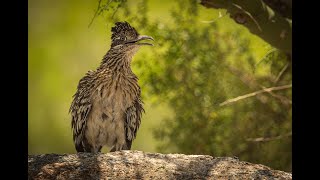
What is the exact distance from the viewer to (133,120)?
6117 millimetres

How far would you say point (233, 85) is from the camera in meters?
7.37

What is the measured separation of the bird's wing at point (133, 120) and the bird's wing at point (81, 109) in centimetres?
36

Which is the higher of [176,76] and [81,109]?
[176,76]

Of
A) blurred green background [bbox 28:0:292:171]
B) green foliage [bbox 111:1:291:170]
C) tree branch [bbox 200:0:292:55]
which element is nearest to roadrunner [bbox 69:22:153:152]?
blurred green background [bbox 28:0:292:171]

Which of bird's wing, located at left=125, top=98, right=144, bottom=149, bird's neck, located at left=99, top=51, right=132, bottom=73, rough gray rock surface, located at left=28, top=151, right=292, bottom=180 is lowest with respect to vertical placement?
rough gray rock surface, located at left=28, top=151, right=292, bottom=180

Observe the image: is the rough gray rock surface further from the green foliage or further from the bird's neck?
the green foliage

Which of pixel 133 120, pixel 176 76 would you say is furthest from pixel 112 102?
pixel 176 76

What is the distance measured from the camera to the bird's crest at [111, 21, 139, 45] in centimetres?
602

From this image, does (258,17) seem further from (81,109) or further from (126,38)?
(81,109)

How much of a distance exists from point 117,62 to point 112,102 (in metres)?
0.39
